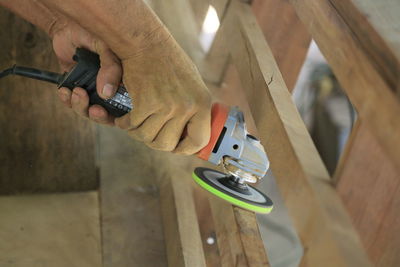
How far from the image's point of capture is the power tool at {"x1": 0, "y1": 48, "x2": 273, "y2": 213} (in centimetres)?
131

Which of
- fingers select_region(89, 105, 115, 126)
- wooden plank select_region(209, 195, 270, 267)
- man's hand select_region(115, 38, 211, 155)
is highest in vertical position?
man's hand select_region(115, 38, 211, 155)

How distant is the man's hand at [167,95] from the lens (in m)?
1.22

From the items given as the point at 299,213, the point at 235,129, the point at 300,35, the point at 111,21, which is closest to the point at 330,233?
the point at 299,213

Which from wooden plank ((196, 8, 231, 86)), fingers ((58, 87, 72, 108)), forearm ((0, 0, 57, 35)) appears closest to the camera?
fingers ((58, 87, 72, 108))

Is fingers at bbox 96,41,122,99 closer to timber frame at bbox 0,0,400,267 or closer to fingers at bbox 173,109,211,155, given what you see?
fingers at bbox 173,109,211,155

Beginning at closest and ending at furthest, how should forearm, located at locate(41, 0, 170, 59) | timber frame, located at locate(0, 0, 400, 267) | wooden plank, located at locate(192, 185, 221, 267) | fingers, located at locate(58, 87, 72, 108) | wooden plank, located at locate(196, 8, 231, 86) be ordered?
timber frame, located at locate(0, 0, 400, 267) → forearm, located at locate(41, 0, 170, 59) → fingers, located at locate(58, 87, 72, 108) → wooden plank, located at locate(196, 8, 231, 86) → wooden plank, located at locate(192, 185, 221, 267)

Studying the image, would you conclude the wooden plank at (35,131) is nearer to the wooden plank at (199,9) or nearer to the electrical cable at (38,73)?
the electrical cable at (38,73)

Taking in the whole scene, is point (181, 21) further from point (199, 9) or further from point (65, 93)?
point (65, 93)

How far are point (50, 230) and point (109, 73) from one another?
55 centimetres

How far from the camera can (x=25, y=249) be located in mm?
1501

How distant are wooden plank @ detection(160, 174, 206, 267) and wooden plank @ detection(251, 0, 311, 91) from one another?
1.47ft

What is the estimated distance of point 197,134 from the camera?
4.24ft

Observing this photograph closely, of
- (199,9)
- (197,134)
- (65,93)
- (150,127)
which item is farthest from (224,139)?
(199,9)

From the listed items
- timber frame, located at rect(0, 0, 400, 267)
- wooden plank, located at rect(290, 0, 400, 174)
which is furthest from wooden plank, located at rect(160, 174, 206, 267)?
wooden plank, located at rect(290, 0, 400, 174)
